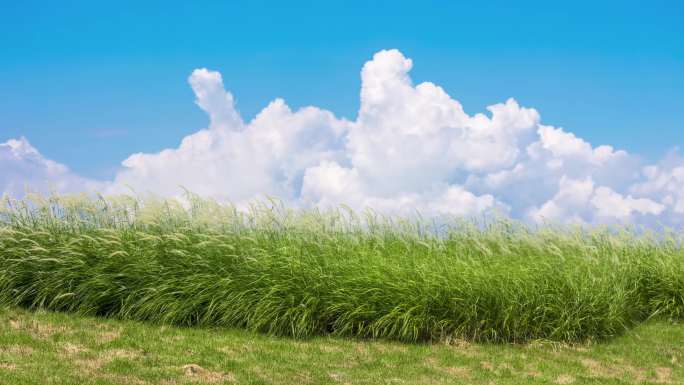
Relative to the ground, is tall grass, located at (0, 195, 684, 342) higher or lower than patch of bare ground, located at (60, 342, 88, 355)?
higher

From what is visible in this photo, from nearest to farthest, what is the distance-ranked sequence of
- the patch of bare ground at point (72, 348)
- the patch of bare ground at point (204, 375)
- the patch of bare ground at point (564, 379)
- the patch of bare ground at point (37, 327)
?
the patch of bare ground at point (204, 375) → the patch of bare ground at point (564, 379) → the patch of bare ground at point (72, 348) → the patch of bare ground at point (37, 327)

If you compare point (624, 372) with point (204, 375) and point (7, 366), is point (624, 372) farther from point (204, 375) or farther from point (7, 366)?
point (7, 366)

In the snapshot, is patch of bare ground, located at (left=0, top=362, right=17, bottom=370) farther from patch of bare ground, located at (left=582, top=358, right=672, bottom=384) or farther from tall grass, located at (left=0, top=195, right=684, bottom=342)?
patch of bare ground, located at (left=582, top=358, right=672, bottom=384)

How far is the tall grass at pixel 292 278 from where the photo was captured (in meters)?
8.27

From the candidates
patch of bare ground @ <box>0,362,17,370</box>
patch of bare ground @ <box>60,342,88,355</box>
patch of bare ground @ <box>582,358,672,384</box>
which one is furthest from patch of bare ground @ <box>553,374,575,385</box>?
patch of bare ground @ <box>0,362,17,370</box>

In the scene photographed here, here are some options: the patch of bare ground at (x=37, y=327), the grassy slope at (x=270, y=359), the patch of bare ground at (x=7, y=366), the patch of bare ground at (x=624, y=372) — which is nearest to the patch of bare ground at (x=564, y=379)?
the grassy slope at (x=270, y=359)

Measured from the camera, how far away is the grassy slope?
6613 millimetres

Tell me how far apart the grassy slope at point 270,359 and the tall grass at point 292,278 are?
1.02 ft

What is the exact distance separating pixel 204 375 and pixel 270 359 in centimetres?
86

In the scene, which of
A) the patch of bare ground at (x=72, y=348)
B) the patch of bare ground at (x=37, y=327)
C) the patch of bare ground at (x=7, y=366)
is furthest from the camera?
the patch of bare ground at (x=37, y=327)

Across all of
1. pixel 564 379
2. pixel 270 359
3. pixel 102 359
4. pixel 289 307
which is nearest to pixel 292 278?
pixel 289 307

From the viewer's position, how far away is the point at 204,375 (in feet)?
21.5

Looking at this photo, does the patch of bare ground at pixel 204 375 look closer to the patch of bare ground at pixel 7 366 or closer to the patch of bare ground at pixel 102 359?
the patch of bare ground at pixel 102 359

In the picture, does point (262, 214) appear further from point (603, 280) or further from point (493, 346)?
point (603, 280)
